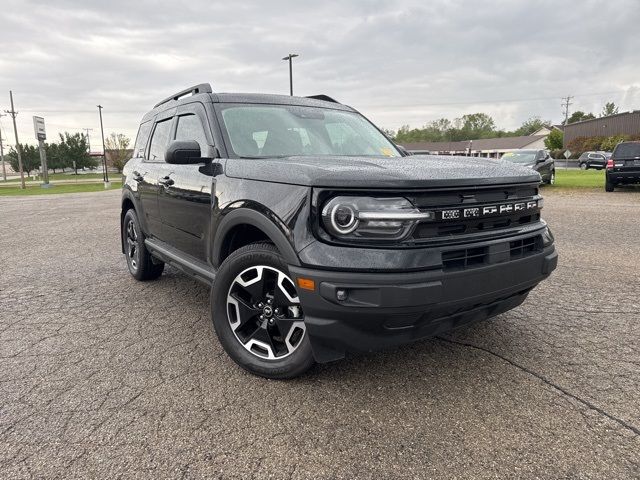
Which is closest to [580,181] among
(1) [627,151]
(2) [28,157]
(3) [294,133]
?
(1) [627,151]

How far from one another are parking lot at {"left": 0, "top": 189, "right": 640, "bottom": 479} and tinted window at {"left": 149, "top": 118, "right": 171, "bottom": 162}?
147 centimetres

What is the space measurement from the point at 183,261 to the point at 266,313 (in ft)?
4.26

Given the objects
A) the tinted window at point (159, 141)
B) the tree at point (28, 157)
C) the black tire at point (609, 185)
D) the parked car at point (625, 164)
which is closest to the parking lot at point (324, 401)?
the tinted window at point (159, 141)

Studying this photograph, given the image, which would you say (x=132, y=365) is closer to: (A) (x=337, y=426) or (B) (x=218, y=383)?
(B) (x=218, y=383)

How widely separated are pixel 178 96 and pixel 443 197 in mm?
3062

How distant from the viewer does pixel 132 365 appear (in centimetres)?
308

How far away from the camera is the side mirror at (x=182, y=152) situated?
Result: 3.10m

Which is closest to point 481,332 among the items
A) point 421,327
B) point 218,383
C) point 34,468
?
point 421,327

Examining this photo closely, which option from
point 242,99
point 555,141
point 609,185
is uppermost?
point 555,141

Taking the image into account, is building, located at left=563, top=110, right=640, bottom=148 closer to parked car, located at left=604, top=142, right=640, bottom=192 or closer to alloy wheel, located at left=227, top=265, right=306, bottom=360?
parked car, located at left=604, top=142, right=640, bottom=192

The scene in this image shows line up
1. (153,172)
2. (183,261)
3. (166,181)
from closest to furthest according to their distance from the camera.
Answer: (183,261) < (166,181) < (153,172)

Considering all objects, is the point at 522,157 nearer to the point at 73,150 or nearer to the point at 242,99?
the point at 242,99

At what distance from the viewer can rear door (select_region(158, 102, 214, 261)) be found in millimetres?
3336

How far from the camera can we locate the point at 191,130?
3801 mm
